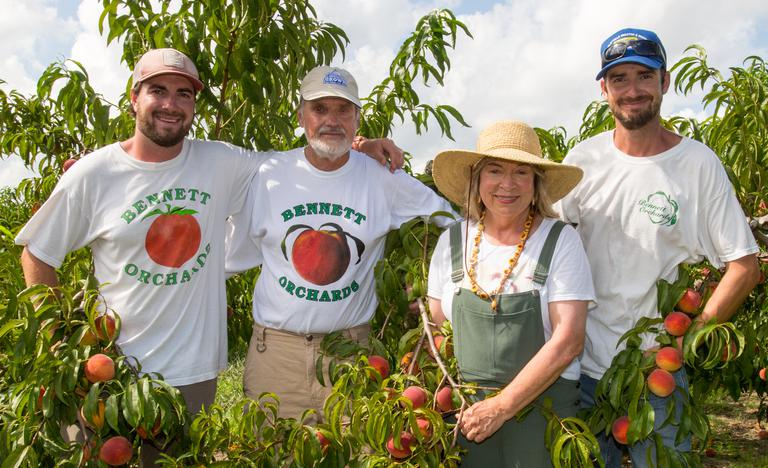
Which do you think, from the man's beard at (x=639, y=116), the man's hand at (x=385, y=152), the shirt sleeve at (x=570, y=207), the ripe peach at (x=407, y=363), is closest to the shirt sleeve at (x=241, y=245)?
the man's hand at (x=385, y=152)

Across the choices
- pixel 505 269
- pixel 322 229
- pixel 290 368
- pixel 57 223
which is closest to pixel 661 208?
pixel 505 269

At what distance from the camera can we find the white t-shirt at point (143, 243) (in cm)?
231

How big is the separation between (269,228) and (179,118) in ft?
1.53

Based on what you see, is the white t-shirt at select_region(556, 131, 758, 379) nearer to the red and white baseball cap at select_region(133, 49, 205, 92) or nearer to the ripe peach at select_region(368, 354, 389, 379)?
the ripe peach at select_region(368, 354, 389, 379)

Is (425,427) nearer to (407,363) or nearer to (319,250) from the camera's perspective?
(407,363)

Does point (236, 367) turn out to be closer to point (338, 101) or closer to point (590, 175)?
point (338, 101)

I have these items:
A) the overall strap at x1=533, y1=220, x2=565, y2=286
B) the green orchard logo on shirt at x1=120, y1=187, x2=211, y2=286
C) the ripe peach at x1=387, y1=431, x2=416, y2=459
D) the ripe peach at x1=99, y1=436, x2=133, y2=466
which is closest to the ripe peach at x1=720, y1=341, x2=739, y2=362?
the overall strap at x1=533, y1=220, x2=565, y2=286

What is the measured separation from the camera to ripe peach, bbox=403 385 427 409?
6.19ft

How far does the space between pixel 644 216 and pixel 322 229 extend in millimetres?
993

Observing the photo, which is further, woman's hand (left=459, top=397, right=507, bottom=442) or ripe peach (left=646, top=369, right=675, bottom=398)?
ripe peach (left=646, top=369, right=675, bottom=398)

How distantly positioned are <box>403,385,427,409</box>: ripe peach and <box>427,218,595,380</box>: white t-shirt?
8.5 inches

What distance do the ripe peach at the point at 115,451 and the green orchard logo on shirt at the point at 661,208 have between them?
1665mm

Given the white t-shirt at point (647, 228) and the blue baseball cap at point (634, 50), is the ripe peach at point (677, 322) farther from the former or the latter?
the blue baseball cap at point (634, 50)

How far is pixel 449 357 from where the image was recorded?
2074 mm
